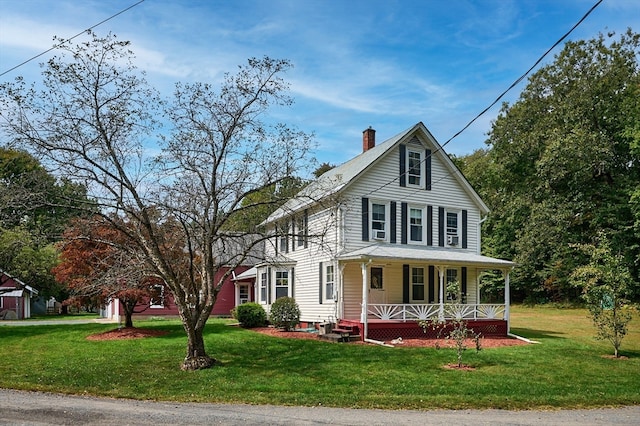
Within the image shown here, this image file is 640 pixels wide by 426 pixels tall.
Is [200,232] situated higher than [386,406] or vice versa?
[200,232]

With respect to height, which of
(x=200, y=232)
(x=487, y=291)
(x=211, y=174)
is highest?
(x=211, y=174)

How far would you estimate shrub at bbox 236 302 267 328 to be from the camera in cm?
2480

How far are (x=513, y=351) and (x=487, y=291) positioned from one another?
30410mm

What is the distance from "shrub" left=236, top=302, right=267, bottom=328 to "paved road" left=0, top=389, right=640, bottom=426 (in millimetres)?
13754

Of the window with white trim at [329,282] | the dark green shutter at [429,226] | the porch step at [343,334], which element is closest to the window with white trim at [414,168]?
the dark green shutter at [429,226]

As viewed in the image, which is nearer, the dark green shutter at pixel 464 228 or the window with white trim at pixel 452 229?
the window with white trim at pixel 452 229

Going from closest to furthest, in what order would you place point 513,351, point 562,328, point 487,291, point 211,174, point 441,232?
point 211,174
point 513,351
point 441,232
point 562,328
point 487,291

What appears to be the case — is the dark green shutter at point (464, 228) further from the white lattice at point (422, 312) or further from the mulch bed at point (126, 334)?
the mulch bed at point (126, 334)

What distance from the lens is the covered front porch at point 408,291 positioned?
20359mm

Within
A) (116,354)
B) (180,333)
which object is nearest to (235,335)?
(180,333)

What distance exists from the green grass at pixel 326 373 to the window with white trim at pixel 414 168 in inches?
318

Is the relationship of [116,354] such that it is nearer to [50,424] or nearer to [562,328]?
[50,424]

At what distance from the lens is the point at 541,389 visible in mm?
12453

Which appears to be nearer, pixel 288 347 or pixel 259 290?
pixel 288 347
